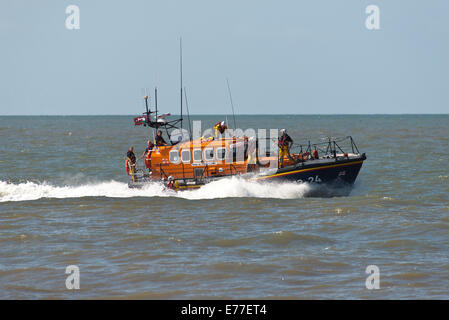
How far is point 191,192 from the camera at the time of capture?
65.5ft

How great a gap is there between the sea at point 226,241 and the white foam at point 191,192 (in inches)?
1.4

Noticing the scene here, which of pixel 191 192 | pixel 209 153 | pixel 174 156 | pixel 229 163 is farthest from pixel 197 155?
pixel 191 192

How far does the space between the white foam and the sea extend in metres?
0.04

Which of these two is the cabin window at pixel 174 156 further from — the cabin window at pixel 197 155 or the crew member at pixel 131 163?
the crew member at pixel 131 163

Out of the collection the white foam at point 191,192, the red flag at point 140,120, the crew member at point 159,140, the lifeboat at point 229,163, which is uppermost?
the red flag at point 140,120

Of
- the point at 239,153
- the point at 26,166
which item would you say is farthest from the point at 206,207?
the point at 26,166

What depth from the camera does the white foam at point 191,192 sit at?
19469 millimetres

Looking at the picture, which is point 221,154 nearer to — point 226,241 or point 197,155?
point 197,155

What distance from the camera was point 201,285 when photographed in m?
10.9

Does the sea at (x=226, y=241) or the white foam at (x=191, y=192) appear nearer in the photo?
the sea at (x=226, y=241)

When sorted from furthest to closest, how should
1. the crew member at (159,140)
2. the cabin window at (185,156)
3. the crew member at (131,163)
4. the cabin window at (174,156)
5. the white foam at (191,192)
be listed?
the crew member at (131,163), the crew member at (159,140), the cabin window at (174,156), the cabin window at (185,156), the white foam at (191,192)

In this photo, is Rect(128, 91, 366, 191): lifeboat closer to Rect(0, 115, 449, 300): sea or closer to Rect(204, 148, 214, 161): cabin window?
Rect(204, 148, 214, 161): cabin window

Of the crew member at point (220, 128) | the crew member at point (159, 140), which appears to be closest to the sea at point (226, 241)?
the crew member at point (159, 140)

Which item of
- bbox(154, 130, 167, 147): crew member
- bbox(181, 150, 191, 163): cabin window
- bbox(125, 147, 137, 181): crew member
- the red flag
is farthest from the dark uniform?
bbox(125, 147, 137, 181): crew member
